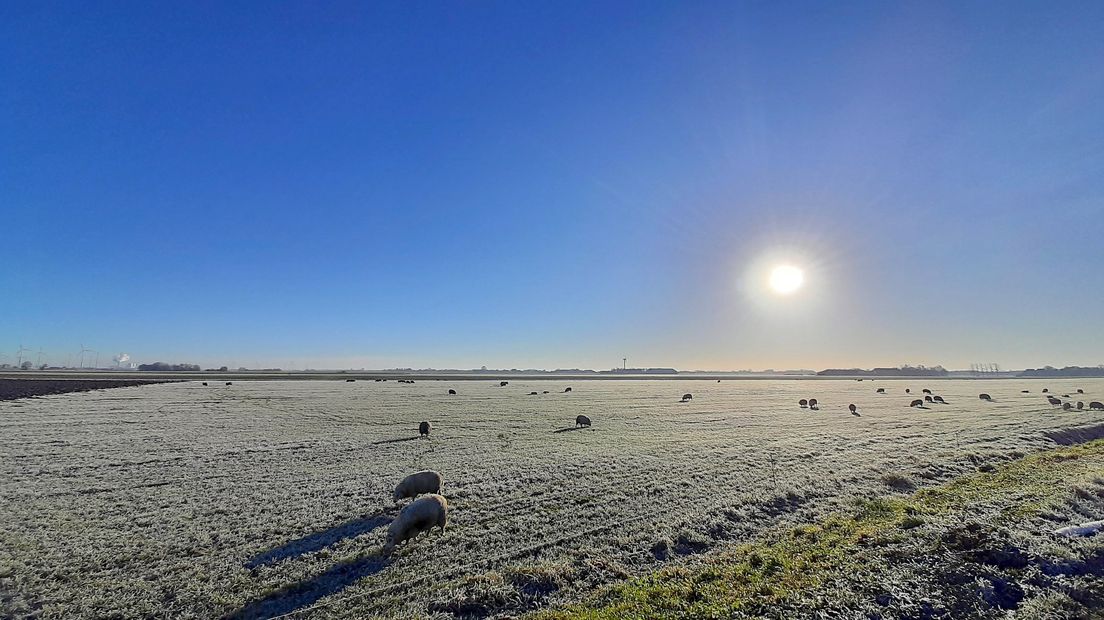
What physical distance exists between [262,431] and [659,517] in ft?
84.7

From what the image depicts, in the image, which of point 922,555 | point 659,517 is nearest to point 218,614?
point 659,517

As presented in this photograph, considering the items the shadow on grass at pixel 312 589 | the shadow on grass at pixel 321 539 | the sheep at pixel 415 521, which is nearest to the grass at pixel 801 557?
the shadow on grass at pixel 312 589

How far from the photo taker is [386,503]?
1373 cm

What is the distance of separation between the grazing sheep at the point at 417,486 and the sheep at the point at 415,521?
8.94 feet

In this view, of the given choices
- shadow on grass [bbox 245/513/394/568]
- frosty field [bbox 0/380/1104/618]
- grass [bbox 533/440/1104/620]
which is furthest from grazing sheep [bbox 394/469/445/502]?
grass [bbox 533/440/1104/620]

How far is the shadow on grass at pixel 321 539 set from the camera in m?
9.76

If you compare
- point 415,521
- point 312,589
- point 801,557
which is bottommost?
point 312,589

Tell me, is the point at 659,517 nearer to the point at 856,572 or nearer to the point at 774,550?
the point at 774,550

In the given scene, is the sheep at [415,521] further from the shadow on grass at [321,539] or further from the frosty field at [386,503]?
the shadow on grass at [321,539]

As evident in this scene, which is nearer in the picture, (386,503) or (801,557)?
(801,557)

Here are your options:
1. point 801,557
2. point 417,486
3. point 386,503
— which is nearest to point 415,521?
point 417,486

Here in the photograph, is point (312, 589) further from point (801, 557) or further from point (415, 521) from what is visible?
point (801, 557)

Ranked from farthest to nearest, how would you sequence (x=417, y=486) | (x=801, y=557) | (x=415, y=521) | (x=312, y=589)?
1. (x=417, y=486)
2. (x=415, y=521)
3. (x=801, y=557)
4. (x=312, y=589)

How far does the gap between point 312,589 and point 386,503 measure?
538cm
